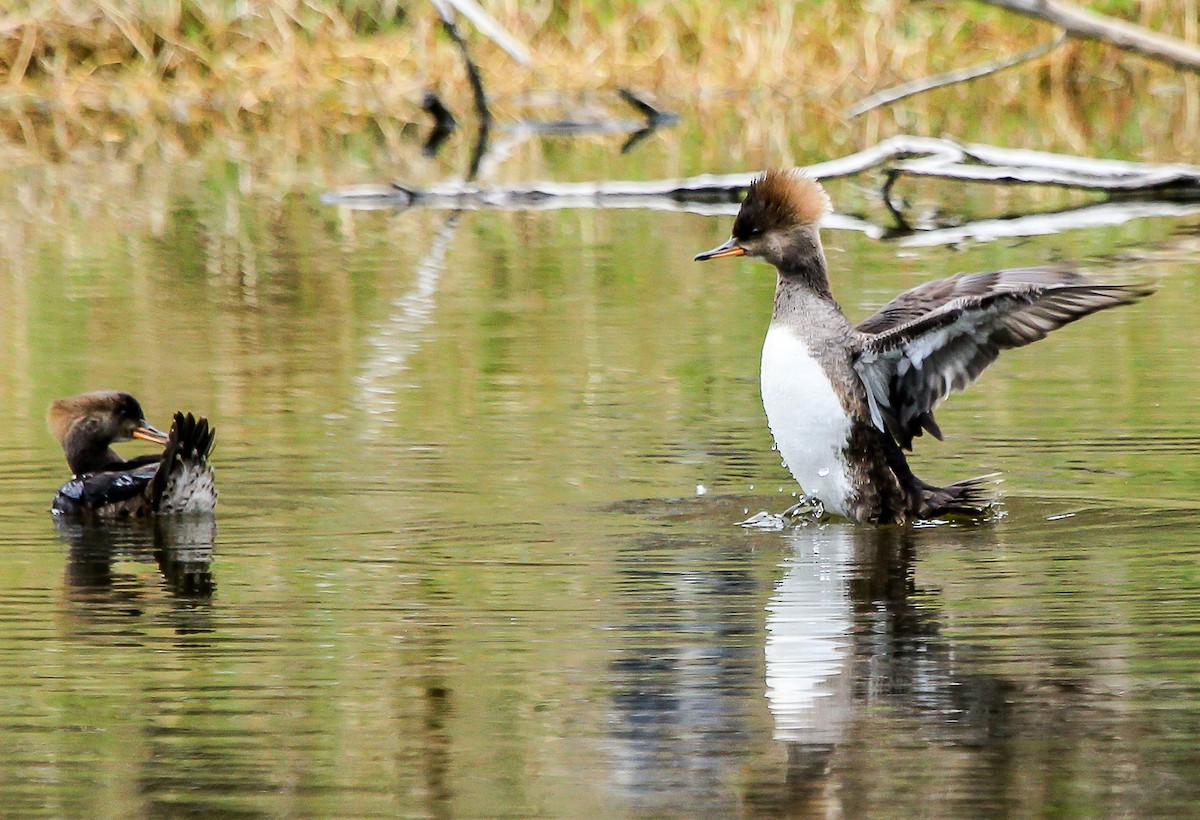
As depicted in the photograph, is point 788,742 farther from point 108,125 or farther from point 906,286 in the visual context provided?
point 108,125

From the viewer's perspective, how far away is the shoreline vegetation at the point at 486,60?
20.7m

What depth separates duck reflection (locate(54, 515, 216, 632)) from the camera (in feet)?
18.6

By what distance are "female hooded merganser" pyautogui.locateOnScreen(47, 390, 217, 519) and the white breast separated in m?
1.71

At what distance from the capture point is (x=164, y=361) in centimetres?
952

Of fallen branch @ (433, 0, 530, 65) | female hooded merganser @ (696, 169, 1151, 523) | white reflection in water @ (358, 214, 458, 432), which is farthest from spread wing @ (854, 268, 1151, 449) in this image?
fallen branch @ (433, 0, 530, 65)

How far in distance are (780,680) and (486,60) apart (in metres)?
17.1

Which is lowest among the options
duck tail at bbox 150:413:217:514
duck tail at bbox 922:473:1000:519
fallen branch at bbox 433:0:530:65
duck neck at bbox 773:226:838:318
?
duck tail at bbox 922:473:1000:519

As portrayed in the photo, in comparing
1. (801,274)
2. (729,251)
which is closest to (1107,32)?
(729,251)

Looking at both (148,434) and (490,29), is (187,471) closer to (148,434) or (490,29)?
(148,434)

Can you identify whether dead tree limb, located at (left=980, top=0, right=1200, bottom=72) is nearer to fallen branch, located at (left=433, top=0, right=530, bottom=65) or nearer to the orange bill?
the orange bill

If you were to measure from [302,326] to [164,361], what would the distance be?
1005mm

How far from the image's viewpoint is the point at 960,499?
6.62m

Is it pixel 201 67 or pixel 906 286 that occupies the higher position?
pixel 201 67

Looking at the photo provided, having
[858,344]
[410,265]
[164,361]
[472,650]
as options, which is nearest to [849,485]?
[858,344]
